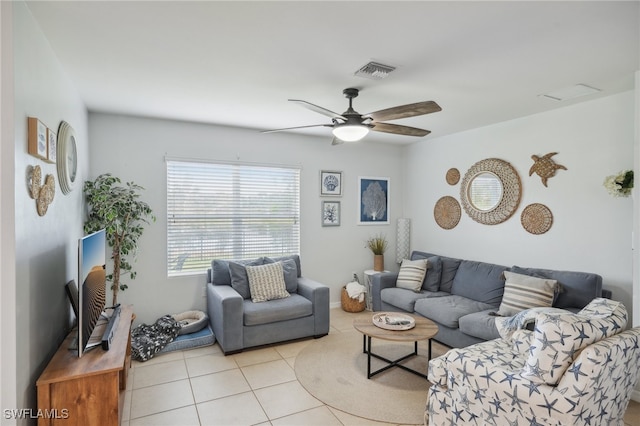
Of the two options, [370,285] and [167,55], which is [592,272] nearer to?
[370,285]

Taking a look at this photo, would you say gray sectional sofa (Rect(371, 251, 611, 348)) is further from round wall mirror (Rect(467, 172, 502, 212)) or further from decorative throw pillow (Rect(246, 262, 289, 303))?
decorative throw pillow (Rect(246, 262, 289, 303))

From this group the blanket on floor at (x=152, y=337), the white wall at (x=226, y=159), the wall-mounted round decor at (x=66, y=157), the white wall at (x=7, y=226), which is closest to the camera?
the white wall at (x=7, y=226)

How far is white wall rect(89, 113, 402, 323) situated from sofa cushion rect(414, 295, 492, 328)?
5.19ft

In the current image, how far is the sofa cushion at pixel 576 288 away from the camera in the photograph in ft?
9.95

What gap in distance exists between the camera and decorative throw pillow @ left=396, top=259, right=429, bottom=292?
429 centimetres

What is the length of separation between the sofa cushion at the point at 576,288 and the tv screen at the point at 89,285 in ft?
12.5

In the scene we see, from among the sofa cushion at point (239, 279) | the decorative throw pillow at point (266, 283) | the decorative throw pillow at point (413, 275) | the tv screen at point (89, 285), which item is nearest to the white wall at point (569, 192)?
the decorative throw pillow at point (413, 275)

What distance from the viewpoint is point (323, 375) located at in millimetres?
2998

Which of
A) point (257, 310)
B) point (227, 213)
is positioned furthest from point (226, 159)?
point (257, 310)

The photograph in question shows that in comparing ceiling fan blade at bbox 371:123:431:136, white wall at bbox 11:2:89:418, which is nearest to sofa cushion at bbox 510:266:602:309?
ceiling fan blade at bbox 371:123:431:136

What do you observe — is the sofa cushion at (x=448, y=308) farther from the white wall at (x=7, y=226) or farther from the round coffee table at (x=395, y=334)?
the white wall at (x=7, y=226)

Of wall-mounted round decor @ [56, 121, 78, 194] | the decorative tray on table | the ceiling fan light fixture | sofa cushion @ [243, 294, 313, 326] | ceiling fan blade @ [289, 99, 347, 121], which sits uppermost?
ceiling fan blade @ [289, 99, 347, 121]

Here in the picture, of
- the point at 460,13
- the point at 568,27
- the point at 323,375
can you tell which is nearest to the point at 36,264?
the point at 323,375

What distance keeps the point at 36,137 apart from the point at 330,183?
359 cm
